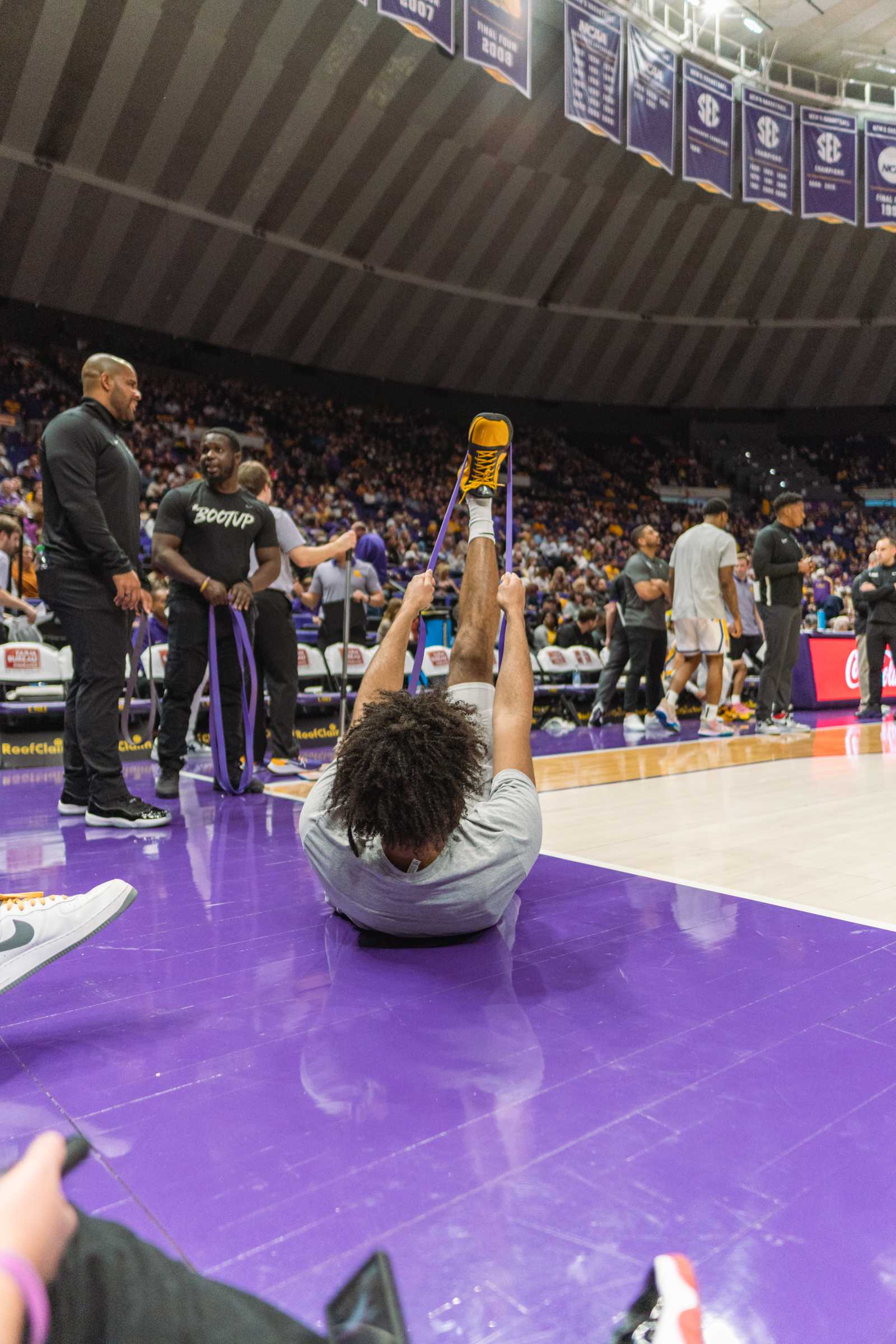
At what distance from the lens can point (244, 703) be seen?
472 centimetres

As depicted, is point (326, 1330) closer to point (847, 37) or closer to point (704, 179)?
point (704, 179)

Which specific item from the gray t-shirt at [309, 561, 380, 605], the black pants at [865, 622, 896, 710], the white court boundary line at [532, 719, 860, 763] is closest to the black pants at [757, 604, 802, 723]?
the white court boundary line at [532, 719, 860, 763]

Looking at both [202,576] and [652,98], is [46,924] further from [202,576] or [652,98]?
[652,98]

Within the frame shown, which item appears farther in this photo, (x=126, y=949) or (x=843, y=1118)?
(x=126, y=949)

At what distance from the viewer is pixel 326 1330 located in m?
1.02

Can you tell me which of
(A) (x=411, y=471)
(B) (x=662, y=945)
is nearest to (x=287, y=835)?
(B) (x=662, y=945)

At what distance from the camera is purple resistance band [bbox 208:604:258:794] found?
14.9 ft

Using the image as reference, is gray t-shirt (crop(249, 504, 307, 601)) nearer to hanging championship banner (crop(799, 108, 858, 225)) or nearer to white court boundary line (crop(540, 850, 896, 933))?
white court boundary line (crop(540, 850, 896, 933))

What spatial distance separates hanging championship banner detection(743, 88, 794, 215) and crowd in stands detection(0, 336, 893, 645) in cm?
576

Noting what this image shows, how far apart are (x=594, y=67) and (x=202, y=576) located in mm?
10033

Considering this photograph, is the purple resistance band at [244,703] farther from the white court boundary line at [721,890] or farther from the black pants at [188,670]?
the white court boundary line at [721,890]

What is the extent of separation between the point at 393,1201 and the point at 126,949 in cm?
133

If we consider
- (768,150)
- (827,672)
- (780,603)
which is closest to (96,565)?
(780,603)

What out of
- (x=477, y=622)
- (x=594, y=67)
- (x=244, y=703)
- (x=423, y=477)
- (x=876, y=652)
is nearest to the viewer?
(x=477, y=622)
